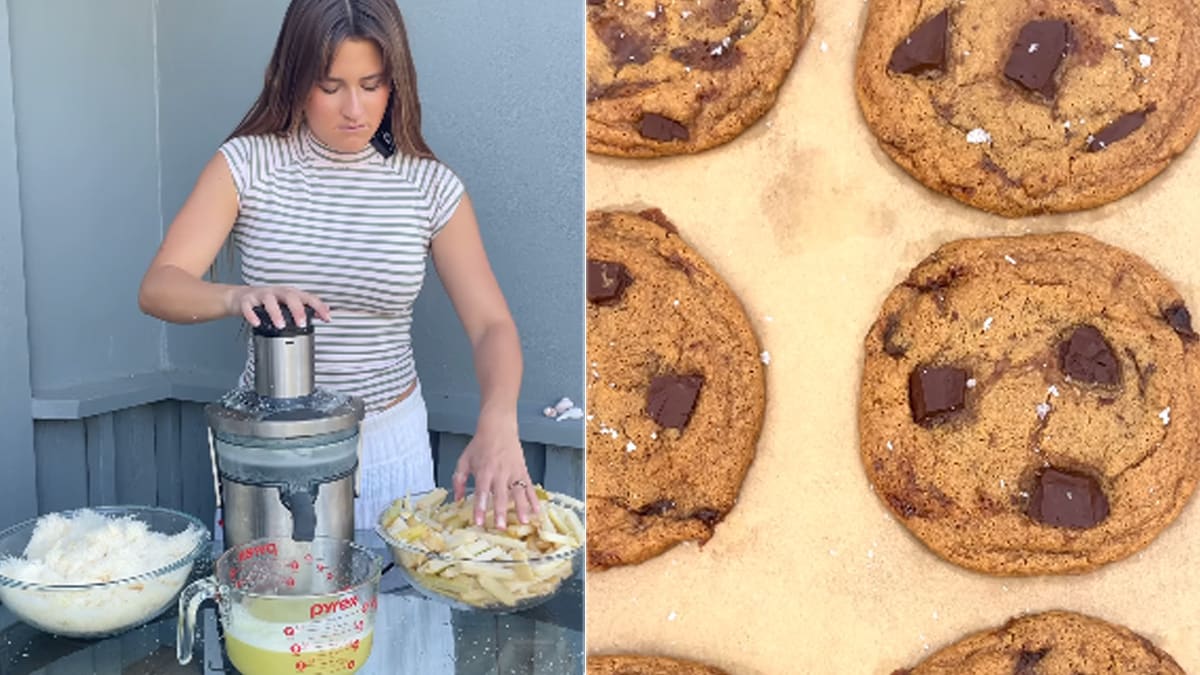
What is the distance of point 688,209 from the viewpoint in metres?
0.73

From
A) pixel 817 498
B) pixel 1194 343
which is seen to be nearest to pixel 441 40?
pixel 817 498

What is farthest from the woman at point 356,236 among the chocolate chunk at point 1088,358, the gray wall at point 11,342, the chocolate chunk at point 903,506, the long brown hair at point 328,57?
the chocolate chunk at point 1088,358

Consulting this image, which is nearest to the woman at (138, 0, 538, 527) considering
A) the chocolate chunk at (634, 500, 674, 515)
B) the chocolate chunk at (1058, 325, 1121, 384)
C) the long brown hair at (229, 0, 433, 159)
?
the long brown hair at (229, 0, 433, 159)

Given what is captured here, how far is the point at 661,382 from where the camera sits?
73 cm

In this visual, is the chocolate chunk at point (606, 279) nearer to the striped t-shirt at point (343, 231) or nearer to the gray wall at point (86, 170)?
the striped t-shirt at point (343, 231)

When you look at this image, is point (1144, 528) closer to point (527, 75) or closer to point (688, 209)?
point (688, 209)

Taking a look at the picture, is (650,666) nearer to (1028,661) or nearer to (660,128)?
(1028,661)

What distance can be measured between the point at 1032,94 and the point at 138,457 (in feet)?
2.82

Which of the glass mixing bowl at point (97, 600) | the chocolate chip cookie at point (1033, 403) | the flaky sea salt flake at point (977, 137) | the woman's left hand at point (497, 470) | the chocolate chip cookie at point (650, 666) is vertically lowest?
the chocolate chip cookie at point (650, 666)

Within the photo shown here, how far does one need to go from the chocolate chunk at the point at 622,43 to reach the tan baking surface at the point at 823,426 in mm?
74

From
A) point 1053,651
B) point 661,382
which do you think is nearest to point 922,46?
point 661,382

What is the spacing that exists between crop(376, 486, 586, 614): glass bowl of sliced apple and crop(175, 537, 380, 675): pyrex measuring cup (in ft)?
0.19

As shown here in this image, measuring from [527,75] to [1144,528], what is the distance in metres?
0.61

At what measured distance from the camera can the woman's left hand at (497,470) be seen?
3.06ft
